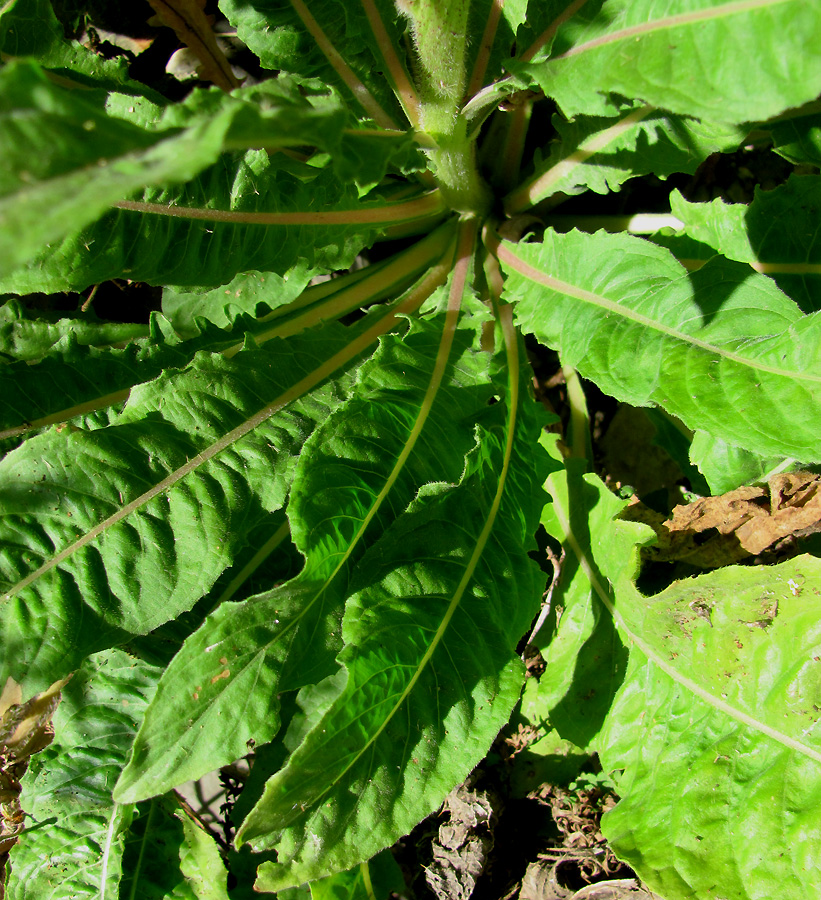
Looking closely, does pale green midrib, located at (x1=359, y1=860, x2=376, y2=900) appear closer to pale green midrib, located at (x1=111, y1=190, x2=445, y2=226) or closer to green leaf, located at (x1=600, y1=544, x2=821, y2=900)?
green leaf, located at (x1=600, y1=544, x2=821, y2=900)

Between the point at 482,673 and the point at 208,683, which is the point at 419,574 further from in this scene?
the point at 208,683

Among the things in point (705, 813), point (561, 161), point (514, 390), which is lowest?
point (705, 813)

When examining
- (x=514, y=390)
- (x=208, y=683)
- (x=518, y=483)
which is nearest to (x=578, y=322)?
(x=514, y=390)

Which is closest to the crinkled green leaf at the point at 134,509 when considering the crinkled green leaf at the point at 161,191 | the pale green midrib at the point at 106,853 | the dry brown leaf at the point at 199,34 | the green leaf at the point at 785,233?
the crinkled green leaf at the point at 161,191

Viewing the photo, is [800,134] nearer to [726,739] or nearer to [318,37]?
[318,37]

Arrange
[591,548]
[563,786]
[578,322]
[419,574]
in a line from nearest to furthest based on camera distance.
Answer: [419,574]
[578,322]
[591,548]
[563,786]

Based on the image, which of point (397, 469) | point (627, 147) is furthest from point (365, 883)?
point (627, 147)
